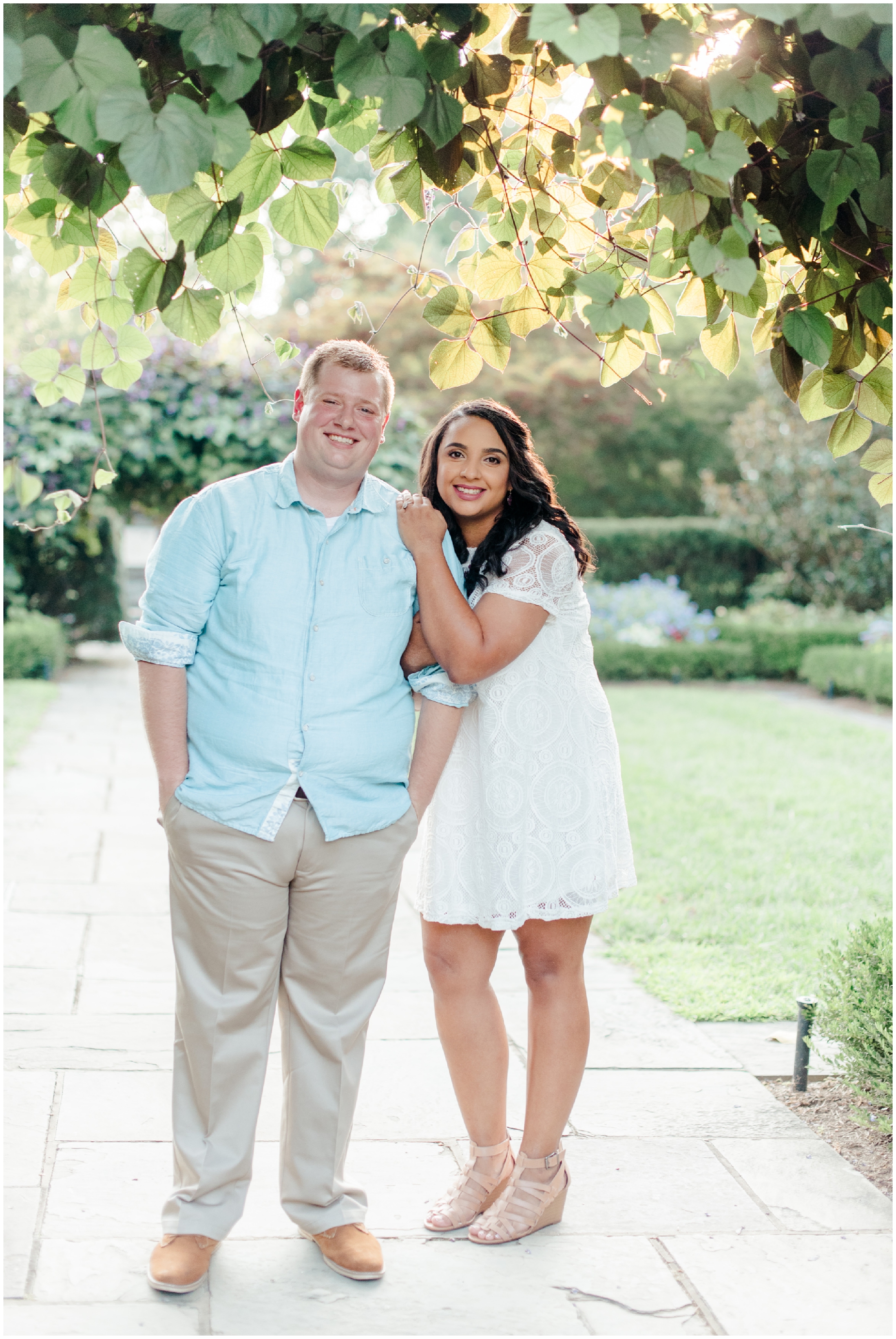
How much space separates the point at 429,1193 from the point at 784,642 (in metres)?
11.3

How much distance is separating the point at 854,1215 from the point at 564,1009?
0.83m

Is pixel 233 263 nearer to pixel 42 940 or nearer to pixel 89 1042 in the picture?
pixel 89 1042

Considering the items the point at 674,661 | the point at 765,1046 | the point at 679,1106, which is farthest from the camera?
the point at 674,661

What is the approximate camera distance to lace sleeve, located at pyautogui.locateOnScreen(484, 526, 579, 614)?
8.36ft

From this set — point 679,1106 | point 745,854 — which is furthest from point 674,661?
point 679,1106

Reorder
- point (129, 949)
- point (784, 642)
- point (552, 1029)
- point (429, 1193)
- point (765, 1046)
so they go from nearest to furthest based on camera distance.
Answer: point (552, 1029) < point (429, 1193) < point (765, 1046) < point (129, 949) < point (784, 642)

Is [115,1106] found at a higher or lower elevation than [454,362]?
lower

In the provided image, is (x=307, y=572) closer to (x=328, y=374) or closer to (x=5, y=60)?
(x=328, y=374)

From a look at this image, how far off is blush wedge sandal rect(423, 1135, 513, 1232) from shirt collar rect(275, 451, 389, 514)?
143cm

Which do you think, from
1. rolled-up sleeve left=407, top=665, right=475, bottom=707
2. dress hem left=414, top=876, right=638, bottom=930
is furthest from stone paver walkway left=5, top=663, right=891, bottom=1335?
rolled-up sleeve left=407, top=665, right=475, bottom=707

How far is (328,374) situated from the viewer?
7.93 ft

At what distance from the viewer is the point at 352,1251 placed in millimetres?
2434

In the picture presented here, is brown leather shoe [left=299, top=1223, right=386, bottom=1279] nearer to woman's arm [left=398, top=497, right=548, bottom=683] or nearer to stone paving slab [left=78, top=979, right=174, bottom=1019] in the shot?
Answer: woman's arm [left=398, top=497, right=548, bottom=683]

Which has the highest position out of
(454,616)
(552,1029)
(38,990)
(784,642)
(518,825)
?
(454,616)
